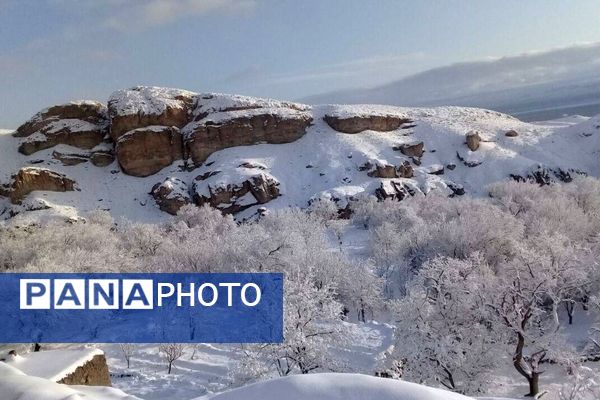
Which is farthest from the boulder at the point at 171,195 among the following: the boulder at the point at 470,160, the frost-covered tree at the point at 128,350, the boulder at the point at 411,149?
the frost-covered tree at the point at 128,350

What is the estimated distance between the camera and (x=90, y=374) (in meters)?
12.9

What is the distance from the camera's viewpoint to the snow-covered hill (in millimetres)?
78875

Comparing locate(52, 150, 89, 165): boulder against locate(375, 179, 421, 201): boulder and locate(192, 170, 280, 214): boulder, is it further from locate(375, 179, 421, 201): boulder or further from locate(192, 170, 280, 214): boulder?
locate(375, 179, 421, 201): boulder

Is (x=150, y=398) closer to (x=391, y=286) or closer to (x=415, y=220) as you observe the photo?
(x=391, y=286)

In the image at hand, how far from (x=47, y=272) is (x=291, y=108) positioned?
7707 cm

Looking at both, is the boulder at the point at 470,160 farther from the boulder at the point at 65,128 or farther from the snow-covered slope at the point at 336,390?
the snow-covered slope at the point at 336,390

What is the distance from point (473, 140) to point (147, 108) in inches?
2453

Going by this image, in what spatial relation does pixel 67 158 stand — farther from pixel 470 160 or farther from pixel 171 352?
pixel 171 352

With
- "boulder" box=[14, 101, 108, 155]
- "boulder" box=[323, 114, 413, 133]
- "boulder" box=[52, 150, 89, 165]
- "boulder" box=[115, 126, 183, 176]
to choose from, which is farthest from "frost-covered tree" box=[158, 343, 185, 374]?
"boulder" box=[14, 101, 108, 155]

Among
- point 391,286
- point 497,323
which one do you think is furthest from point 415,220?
point 497,323

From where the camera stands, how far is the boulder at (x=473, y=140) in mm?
89812

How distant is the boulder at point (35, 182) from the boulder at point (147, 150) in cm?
1040

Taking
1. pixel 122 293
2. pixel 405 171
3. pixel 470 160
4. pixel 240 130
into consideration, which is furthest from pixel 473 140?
pixel 122 293

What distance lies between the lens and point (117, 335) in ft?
91.9
